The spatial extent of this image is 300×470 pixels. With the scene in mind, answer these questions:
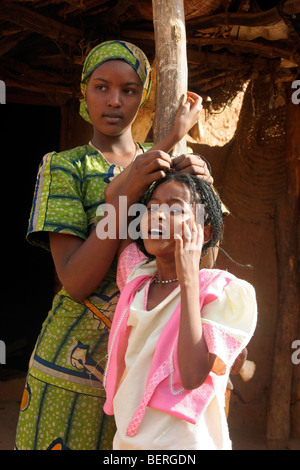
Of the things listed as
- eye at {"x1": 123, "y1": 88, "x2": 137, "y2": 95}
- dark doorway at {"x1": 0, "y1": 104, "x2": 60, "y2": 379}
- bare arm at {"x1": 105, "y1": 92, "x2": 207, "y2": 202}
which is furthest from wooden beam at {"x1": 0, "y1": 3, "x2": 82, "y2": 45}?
dark doorway at {"x1": 0, "y1": 104, "x2": 60, "y2": 379}

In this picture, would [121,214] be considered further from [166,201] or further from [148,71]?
[148,71]

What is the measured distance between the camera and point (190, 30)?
3539mm

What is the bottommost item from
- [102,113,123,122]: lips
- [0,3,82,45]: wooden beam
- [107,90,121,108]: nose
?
[102,113,123,122]: lips

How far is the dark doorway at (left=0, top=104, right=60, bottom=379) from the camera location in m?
6.25

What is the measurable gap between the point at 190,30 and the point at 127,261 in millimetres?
2059

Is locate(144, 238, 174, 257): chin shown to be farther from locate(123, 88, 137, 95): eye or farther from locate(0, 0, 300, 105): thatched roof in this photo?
locate(0, 0, 300, 105): thatched roof

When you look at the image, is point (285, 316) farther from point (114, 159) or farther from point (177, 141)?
point (177, 141)

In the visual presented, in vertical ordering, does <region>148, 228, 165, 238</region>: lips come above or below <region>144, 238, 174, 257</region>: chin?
above

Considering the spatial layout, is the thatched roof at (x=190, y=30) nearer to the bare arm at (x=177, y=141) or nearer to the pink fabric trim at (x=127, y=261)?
the bare arm at (x=177, y=141)

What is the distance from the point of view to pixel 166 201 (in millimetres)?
1753

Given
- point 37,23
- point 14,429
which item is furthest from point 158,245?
point 14,429

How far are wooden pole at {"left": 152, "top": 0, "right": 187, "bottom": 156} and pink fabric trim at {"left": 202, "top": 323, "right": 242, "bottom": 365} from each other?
26.7 inches

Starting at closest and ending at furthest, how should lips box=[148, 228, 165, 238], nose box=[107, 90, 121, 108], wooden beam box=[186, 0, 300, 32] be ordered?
lips box=[148, 228, 165, 238]
nose box=[107, 90, 121, 108]
wooden beam box=[186, 0, 300, 32]

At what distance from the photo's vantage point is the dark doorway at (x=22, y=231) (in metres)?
6.25
